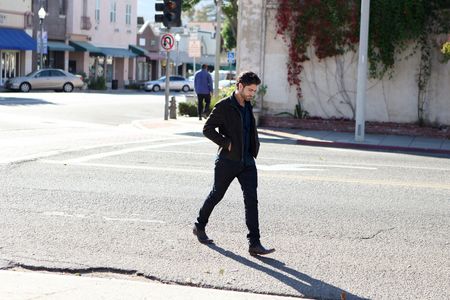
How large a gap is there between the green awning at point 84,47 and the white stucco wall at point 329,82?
3532 centimetres

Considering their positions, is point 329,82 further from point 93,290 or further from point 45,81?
point 45,81

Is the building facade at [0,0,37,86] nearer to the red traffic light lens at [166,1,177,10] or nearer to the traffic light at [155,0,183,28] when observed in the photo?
the traffic light at [155,0,183,28]

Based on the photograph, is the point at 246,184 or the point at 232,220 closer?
the point at 246,184

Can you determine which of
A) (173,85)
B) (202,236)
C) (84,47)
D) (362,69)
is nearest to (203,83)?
(362,69)

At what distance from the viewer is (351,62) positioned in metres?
23.2

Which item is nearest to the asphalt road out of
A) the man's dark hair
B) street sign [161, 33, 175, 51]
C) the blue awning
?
the man's dark hair

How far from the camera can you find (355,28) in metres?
22.6

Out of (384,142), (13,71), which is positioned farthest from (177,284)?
(13,71)

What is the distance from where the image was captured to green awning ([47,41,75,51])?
180 feet

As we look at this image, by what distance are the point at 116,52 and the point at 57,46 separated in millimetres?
7364

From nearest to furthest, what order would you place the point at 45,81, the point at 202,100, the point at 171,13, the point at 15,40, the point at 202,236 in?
the point at 202,236 < the point at 171,13 < the point at 202,100 < the point at 45,81 < the point at 15,40

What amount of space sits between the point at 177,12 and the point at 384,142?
25.1ft

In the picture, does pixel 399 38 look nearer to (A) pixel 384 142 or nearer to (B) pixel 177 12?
(A) pixel 384 142

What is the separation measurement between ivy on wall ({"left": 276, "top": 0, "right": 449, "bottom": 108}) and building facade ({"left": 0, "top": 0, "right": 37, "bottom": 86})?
30.6 meters
